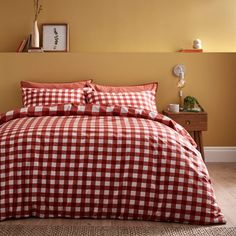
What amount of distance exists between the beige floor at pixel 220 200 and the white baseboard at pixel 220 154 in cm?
16

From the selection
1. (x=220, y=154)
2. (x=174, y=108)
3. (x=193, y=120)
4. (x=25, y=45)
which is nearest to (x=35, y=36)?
(x=25, y=45)

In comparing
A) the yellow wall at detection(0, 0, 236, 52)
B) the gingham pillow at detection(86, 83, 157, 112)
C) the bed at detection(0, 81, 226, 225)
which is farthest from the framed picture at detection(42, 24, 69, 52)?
the bed at detection(0, 81, 226, 225)

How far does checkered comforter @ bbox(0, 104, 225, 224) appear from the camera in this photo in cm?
237

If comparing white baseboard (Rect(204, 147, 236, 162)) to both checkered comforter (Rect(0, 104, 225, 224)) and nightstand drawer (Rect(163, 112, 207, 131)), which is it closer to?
nightstand drawer (Rect(163, 112, 207, 131))

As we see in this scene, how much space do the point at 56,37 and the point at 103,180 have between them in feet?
8.70

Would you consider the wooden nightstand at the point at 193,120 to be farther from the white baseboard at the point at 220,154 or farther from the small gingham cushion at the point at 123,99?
the white baseboard at the point at 220,154

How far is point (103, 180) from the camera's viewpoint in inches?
93.5

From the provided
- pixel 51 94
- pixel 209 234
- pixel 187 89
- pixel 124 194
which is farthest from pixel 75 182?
pixel 187 89

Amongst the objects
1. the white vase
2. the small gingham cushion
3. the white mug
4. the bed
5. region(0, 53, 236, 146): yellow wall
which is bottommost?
the bed

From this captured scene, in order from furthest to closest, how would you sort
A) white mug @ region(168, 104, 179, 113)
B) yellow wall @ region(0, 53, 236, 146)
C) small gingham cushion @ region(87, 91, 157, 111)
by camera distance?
1. yellow wall @ region(0, 53, 236, 146)
2. white mug @ region(168, 104, 179, 113)
3. small gingham cushion @ region(87, 91, 157, 111)

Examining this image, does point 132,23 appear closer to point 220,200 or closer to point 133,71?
point 133,71

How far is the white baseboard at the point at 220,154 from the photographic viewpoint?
454 centimetres

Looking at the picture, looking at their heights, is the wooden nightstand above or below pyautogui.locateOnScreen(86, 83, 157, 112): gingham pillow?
below

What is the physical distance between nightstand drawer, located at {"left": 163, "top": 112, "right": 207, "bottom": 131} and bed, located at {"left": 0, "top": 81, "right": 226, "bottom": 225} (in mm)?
1616
